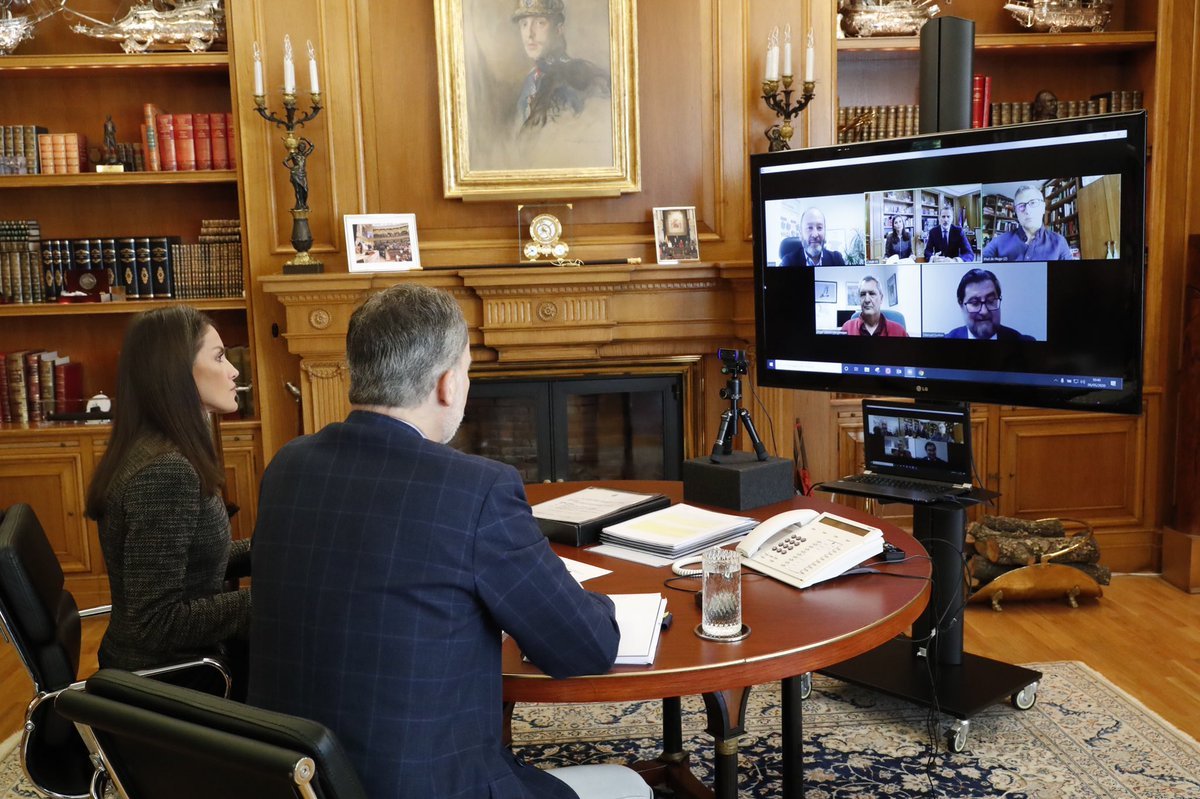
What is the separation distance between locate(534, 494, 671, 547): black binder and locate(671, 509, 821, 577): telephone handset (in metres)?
0.25

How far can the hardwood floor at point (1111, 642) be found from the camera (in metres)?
3.26

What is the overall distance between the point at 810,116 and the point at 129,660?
322 centimetres

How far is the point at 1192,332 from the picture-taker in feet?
13.6

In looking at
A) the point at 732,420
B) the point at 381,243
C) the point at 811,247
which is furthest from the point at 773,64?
the point at 732,420

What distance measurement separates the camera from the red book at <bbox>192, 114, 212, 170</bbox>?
4238 millimetres

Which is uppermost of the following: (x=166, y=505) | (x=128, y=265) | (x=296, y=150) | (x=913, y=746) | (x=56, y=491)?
(x=296, y=150)

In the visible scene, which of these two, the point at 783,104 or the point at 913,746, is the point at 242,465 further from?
the point at 913,746

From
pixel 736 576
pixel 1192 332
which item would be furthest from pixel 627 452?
pixel 736 576

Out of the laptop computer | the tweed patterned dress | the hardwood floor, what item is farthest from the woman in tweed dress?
the laptop computer

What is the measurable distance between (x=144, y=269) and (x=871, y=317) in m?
2.98

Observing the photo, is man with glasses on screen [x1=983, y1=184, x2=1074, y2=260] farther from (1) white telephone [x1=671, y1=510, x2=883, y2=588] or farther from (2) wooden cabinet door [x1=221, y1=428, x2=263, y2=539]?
(2) wooden cabinet door [x1=221, y1=428, x2=263, y2=539]

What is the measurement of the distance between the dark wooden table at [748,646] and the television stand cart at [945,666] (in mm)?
762

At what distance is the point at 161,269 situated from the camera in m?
4.36

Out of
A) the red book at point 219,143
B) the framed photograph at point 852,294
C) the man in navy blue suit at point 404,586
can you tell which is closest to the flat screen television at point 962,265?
the framed photograph at point 852,294
